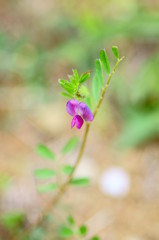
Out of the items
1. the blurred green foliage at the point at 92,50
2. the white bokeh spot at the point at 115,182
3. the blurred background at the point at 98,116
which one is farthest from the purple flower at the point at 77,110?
the blurred green foliage at the point at 92,50

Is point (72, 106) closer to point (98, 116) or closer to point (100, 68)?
point (100, 68)

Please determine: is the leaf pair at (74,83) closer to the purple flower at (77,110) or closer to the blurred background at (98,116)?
the purple flower at (77,110)

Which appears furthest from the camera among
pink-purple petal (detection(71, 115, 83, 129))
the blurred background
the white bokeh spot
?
the white bokeh spot

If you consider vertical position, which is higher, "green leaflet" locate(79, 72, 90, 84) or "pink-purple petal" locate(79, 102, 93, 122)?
→ "green leaflet" locate(79, 72, 90, 84)

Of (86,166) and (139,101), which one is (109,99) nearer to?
(139,101)

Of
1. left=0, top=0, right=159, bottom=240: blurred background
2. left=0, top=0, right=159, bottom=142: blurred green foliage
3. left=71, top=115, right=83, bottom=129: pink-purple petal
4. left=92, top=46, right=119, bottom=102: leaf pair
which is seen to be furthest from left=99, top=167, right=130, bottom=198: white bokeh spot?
left=71, top=115, right=83, bottom=129: pink-purple petal

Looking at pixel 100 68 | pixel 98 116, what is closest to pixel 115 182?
pixel 98 116

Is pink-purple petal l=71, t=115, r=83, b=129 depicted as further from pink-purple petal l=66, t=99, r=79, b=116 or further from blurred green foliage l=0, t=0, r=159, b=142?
blurred green foliage l=0, t=0, r=159, b=142

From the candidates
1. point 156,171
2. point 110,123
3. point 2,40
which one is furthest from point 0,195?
point 2,40
